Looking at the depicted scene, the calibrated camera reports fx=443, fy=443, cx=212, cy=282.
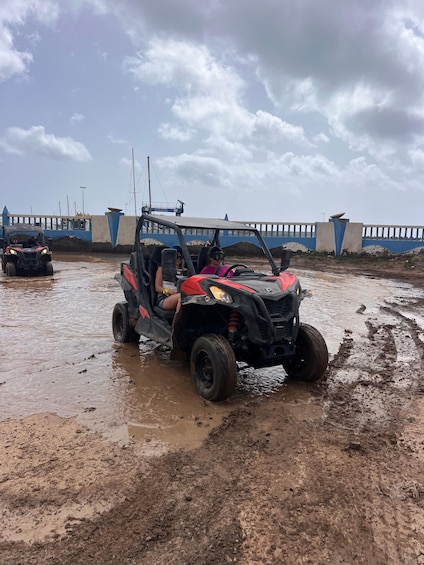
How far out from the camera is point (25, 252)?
1387cm

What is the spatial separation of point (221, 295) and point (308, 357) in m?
1.29

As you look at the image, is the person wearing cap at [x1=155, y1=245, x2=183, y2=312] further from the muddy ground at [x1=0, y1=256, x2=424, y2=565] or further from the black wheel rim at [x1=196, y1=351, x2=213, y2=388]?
the muddy ground at [x1=0, y1=256, x2=424, y2=565]

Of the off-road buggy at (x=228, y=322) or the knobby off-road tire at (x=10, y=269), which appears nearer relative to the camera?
the off-road buggy at (x=228, y=322)

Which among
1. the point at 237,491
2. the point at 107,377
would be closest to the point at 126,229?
the point at 107,377

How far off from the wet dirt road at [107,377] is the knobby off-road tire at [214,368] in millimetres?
148

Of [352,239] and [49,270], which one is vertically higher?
[352,239]

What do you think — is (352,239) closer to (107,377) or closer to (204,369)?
(107,377)

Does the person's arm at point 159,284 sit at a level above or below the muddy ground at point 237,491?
above

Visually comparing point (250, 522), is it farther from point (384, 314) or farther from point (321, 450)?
point (384, 314)

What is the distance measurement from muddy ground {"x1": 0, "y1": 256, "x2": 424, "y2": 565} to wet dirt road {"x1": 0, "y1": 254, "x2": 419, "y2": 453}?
0.19 metres

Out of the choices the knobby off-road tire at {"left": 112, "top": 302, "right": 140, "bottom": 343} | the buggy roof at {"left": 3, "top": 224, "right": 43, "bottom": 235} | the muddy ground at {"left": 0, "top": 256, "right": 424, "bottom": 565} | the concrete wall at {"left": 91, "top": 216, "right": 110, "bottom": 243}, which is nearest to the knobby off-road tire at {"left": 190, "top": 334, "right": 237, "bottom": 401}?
the muddy ground at {"left": 0, "top": 256, "right": 424, "bottom": 565}

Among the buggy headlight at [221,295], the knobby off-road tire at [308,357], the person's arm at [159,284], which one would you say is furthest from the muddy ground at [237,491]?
the person's arm at [159,284]

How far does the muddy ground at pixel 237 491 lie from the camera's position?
2.30 metres

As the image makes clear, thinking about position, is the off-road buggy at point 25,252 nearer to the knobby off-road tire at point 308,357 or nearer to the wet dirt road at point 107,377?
the wet dirt road at point 107,377
